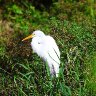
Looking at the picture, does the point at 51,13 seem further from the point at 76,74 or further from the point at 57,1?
the point at 76,74

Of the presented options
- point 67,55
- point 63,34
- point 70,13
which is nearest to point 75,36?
point 63,34

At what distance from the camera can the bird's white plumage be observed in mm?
6715

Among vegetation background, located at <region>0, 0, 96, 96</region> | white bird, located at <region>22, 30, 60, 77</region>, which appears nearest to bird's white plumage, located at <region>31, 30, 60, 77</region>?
white bird, located at <region>22, 30, 60, 77</region>

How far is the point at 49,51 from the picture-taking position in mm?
6848

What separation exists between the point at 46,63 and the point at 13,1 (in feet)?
13.3

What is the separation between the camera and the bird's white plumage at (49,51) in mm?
6715

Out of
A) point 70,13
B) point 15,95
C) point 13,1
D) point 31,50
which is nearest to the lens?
point 15,95

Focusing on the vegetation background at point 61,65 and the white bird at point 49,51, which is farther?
the white bird at point 49,51

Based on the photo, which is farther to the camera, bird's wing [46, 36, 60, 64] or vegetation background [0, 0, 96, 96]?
bird's wing [46, 36, 60, 64]

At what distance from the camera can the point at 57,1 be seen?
10195mm

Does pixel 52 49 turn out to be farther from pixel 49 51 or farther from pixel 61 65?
pixel 61 65

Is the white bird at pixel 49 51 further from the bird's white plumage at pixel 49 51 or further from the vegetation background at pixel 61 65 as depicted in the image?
the vegetation background at pixel 61 65

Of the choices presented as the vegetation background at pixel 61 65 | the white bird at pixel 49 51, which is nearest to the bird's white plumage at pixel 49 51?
the white bird at pixel 49 51

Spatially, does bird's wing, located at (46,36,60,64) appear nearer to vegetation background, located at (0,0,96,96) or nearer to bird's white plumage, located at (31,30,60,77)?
bird's white plumage, located at (31,30,60,77)
